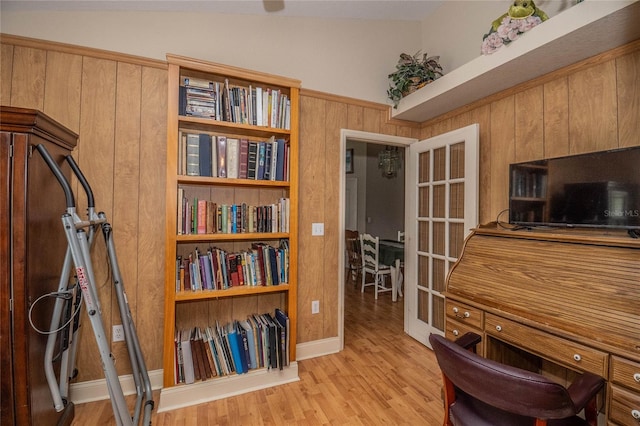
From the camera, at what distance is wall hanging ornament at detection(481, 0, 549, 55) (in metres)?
1.67

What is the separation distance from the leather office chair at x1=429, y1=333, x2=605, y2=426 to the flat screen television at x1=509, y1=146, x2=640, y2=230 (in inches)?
34.8

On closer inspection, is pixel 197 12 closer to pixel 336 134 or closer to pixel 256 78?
pixel 256 78

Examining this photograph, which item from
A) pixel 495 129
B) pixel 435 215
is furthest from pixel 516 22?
pixel 435 215

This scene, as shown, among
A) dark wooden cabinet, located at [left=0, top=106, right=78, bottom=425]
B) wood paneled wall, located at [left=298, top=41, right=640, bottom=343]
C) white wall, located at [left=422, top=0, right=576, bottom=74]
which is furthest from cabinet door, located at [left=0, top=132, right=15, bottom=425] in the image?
white wall, located at [left=422, top=0, right=576, bottom=74]

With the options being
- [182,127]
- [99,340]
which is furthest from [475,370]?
[182,127]

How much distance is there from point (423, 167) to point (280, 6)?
1.93 m

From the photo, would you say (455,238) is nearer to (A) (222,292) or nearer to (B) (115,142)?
(A) (222,292)

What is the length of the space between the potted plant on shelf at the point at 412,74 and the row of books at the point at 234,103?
44.6 inches

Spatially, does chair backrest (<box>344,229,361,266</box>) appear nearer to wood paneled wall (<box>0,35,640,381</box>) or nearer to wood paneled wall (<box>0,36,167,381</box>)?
wood paneled wall (<box>0,35,640,381</box>)

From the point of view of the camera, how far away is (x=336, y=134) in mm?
2613

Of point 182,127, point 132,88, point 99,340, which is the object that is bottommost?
point 99,340

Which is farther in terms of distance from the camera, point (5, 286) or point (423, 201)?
point (423, 201)

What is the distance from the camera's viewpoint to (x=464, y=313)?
5.52 ft

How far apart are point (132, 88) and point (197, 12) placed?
784 millimetres
